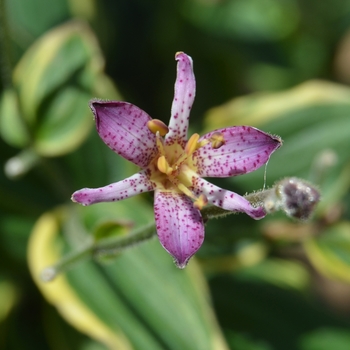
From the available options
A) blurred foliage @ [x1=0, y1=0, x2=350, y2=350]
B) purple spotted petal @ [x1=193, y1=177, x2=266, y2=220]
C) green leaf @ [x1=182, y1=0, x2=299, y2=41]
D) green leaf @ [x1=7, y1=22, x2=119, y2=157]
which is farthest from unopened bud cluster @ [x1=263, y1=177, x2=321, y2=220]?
green leaf @ [x1=182, y1=0, x2=299, y2=41]

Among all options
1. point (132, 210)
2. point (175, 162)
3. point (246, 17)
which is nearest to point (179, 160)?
point (175, 162)

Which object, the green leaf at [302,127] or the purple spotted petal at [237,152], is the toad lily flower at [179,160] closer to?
the purple spotted petal at [237,152]

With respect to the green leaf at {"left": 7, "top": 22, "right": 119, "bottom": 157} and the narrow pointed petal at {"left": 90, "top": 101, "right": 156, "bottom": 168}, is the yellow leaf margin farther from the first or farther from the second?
the narrow pointed petal at {"left": 90, "top": 101, "right": 156, "bottom": 168}

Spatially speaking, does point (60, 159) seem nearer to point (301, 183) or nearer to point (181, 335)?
point (181, 335)

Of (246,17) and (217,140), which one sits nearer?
(217,140)

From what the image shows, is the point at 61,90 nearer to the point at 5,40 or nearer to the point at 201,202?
the point at 5,40

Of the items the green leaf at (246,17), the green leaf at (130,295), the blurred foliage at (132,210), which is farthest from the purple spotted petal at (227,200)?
the green leaf at (246,17)
